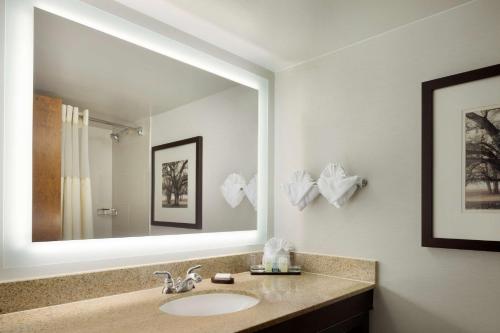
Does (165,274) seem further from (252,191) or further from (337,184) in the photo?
(337,184)

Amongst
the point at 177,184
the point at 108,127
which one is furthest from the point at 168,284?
the point at 108,127

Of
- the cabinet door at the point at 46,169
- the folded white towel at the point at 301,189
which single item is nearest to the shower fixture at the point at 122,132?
the cabinet door at the point at 46,169

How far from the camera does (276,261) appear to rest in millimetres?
2160

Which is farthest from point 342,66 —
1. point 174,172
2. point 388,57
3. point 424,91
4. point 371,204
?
point 174,172

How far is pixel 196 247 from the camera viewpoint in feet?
6.63

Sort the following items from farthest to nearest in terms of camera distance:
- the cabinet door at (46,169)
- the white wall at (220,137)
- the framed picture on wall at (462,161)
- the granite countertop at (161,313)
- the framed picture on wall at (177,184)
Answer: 1. the white wall at (220,137)
2. the framed picture on wall at (177,184)
3. the framed picture on wall at (462,161)
4. the cabinet door at (46,169)
5. the granite countertop at (161,313)

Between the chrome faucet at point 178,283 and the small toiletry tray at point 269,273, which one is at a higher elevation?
the chrome faucet at point 178,283

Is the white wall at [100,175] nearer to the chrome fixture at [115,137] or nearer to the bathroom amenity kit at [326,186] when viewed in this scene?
the chrome fixture at [115,137]

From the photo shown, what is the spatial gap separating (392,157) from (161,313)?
4.30 feet

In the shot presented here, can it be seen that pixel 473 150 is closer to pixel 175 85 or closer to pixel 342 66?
pixel 342 66

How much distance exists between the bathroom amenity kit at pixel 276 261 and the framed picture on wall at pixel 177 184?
431mm

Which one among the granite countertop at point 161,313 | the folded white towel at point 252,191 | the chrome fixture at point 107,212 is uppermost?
the folded white towel at point 252,191

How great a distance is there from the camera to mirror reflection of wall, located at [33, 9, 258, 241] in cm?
150

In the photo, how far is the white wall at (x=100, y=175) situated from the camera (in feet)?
5.39
